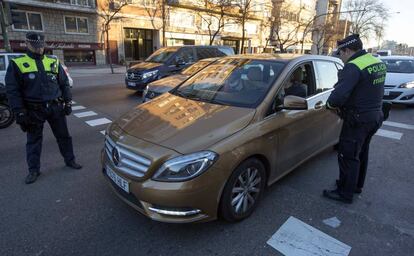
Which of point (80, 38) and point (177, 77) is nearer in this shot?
point (177, 77)

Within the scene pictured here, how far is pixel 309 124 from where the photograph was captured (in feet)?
11.3

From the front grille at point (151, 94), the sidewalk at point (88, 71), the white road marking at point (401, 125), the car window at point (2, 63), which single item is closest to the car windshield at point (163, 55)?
the front grille at point (151, 94)

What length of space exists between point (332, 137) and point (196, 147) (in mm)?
2796

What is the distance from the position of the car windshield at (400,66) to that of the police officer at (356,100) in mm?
7810

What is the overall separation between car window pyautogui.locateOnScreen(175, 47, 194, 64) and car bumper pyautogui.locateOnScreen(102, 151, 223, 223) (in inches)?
320

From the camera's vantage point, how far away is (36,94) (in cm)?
340

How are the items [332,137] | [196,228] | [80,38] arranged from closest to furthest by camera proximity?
[196,228], [332,137], [80,38]

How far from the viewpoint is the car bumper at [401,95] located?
8039 millimetres

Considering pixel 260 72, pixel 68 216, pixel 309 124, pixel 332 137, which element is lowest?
pixel 68 216

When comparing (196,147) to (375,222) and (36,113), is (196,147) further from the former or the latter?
(36,113)

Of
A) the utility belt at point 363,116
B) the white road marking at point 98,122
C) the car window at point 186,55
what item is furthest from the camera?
the car window at point 186,55

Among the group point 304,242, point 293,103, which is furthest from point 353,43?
point 304,242

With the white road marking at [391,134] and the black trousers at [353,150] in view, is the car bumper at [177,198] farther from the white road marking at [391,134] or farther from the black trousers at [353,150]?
the white road marking at [391,134]

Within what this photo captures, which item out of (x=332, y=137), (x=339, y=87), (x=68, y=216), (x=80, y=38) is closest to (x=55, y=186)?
(x=68, y=216)
